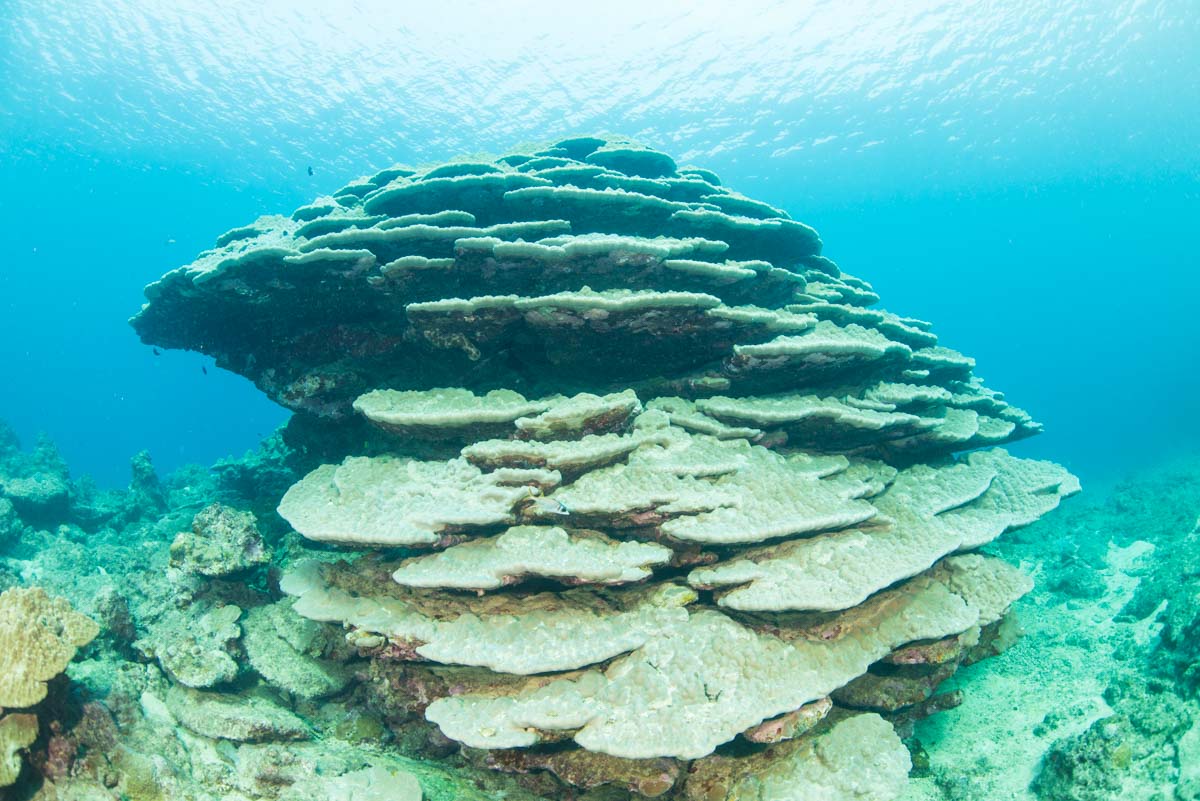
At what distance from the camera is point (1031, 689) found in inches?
213

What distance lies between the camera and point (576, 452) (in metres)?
4.10

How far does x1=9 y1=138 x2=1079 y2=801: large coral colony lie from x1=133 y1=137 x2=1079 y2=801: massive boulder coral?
0.09 ft

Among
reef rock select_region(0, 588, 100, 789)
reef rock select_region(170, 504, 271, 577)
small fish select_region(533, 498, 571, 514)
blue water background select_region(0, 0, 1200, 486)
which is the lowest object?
reef rock select_region(0, 588, 100, 789)

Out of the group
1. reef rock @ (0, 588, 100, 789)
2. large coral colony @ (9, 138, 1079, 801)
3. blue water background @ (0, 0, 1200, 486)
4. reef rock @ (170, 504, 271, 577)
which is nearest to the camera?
reef rock @ (0, 588, 100, 789)

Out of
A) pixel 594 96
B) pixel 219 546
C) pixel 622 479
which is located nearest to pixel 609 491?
pixel 622 479

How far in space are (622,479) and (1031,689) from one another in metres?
4.90

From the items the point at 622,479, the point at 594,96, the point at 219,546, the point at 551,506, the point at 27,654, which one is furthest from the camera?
the point at 594,96

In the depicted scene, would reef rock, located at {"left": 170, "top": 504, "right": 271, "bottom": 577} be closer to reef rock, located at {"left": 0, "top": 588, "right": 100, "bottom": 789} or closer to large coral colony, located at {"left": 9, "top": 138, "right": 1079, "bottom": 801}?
large coral colony, located at {"left": 9, "top": 138, "right": 1079, "bottom": 801}

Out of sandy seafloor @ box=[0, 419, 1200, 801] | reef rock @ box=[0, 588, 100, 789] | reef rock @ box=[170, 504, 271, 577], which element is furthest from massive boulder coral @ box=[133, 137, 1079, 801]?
reef rock @ box=[0, 588, 100, 789]

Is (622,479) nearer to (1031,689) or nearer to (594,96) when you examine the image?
(1031,689)

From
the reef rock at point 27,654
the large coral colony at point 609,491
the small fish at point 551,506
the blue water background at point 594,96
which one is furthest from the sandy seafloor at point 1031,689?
the blue water background at point 594,96

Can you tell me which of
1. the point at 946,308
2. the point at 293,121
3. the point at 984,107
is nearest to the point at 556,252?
the point at 293,121

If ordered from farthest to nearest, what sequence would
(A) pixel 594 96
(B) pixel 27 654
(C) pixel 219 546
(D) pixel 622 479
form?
(A) pixel 594 96
(C) pixel 219 546
(D) pixel 622 479
(B) pixel 27 654

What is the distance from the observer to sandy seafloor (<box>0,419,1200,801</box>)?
3.90 m
